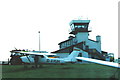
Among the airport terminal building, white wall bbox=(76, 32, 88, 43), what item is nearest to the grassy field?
the airport terminal building

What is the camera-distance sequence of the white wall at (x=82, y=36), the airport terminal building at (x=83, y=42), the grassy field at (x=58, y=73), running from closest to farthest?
the grassy field at (x=58, y=73)
the airport terminal building at (x=83, y=42)
the white wall at (x=82, y=36)

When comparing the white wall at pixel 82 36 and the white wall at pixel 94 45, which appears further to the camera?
the white wall at pixel 94 45

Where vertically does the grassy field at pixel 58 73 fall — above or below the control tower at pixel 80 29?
below

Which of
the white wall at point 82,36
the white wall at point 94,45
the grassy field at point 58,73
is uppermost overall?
the white wall at point 82,36

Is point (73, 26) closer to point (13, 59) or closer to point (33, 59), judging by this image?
point (13, 59)

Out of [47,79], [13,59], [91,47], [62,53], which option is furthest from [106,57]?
[47,79]

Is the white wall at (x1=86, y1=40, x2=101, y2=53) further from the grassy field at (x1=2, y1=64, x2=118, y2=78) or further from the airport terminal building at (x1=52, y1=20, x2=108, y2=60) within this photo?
the grassy field at (x1=2, y1=64, x2=118, y2=78)

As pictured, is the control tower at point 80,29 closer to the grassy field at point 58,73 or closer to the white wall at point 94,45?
the white wall at point 94,45

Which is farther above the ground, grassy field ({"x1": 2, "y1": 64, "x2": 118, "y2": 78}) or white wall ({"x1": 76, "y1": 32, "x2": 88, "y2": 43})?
white wall ({"x1": 76, "y1": 32, "x2": 88, "y2": 43})

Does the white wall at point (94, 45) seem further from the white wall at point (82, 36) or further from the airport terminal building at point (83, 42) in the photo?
the white wall at point (82, 36)

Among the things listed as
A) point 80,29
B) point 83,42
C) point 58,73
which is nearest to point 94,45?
point 83,42

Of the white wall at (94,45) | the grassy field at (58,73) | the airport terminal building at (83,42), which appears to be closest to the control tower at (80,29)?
the airport terminal building at (83,42)

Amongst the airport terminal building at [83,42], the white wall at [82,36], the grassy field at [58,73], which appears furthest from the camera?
the white wall at [82,36]

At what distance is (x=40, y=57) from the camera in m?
28.3
